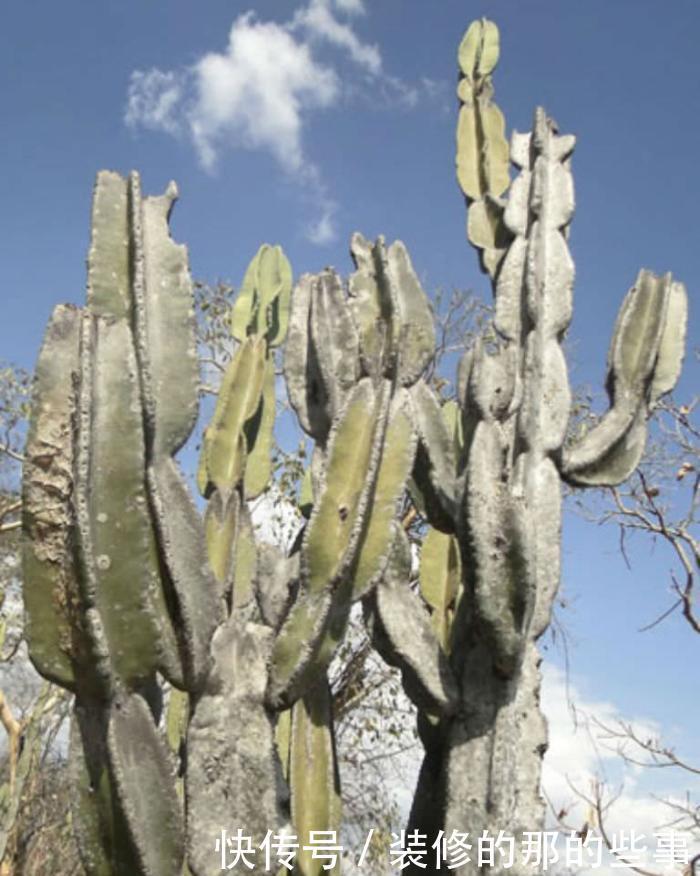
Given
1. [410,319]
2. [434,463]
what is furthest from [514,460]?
[410,319]

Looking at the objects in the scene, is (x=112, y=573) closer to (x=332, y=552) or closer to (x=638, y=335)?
(x=332, y=552)

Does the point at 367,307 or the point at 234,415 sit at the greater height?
the point at 367,307

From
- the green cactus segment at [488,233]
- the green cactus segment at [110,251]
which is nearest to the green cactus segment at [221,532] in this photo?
the green cactus segment at [110,251]

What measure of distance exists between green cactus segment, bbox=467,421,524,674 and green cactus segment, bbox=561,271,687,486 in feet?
2.37

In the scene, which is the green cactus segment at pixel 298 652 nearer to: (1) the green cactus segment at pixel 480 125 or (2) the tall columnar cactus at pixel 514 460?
(2) the tall columnar cactus at pixel 514 460

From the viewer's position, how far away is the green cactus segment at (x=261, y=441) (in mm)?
3965

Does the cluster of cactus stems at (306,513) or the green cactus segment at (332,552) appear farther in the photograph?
the green cactus segment at (332,552)

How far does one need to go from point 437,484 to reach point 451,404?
1.27m

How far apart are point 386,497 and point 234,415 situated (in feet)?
3.37

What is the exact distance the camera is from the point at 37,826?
9898 millimetres

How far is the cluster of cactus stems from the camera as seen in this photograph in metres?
2.40

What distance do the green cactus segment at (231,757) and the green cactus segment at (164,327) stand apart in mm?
594

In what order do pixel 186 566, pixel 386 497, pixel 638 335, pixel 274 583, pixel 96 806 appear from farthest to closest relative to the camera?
pixel 638 335, pixel 274 583, pixel 386 497, pixel 186 566, pixel 96 806

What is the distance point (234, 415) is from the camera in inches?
152
